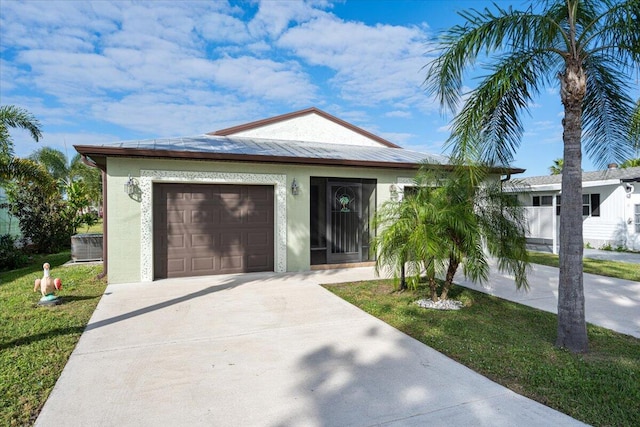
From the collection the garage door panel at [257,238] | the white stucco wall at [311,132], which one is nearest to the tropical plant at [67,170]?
the white stucco wall at [311,132]

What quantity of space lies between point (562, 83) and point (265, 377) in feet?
16.1

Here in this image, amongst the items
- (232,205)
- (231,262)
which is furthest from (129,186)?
(231,262)

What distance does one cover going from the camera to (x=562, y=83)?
4391mm

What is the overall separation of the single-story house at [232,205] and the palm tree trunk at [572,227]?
8.48ft

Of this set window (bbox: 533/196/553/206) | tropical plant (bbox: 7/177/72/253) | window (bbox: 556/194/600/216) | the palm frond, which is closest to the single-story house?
the palm frond

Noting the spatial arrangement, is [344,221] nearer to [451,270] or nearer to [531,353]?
[451,270]

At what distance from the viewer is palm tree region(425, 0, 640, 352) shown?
4.25 meters

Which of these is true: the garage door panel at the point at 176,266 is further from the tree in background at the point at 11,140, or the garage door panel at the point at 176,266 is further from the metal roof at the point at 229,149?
the tree in background at the point at 11,140

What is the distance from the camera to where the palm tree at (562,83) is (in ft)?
14.0

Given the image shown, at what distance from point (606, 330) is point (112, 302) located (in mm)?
8020

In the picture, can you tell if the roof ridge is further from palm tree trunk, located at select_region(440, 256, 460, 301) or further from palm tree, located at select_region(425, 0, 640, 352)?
palm tree trunk, located at select_region(440, 256, 460, 301)

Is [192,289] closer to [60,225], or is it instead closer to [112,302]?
[112,302]

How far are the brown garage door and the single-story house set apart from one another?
0.08ft

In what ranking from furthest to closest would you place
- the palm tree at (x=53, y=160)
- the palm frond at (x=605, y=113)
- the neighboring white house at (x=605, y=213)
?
the palm tree at (x=53, y=160) < the neighboring white house at (x=605, y=213) < the palm frond at (x=605, y=113)
